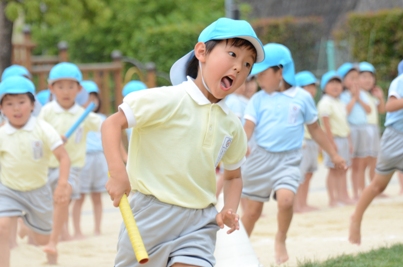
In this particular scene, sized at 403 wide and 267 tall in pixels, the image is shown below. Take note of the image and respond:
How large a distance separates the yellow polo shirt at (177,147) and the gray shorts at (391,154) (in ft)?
9.76

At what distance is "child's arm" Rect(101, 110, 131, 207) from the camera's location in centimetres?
353

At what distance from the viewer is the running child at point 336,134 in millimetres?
10578

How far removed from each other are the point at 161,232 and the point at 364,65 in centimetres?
819

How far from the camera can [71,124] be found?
26.8 feet

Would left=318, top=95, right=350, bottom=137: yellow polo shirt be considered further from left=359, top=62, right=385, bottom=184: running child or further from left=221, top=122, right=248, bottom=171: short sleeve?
left=221, top=122, right=248, bottom=171: short sleeve

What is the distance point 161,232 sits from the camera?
13.0 ft

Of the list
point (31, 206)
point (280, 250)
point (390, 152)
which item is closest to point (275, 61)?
point (390, 152)

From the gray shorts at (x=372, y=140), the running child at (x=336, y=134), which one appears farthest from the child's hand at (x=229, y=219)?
the gray shorts at (x=372, y=140)

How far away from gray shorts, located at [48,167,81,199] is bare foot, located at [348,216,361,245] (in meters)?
A: 2.98

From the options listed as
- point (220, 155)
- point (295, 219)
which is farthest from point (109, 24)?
point (220, 155)

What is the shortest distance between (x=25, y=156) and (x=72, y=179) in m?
2.00

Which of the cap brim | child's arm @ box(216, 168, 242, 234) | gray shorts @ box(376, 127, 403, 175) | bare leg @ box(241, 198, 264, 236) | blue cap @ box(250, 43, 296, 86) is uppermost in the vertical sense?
blue cap @ box(250, 43, 296, 86)

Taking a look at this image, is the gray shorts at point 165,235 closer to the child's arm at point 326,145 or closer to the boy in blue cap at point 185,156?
the boy in blue cap at point 185,156

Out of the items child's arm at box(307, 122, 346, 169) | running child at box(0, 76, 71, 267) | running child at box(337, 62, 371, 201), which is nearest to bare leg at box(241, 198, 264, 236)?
child's arm at box(307, 122, 346, 169)
